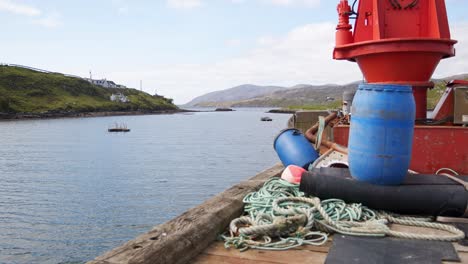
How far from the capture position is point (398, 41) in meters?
7.13

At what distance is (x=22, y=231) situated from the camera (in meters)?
19.7

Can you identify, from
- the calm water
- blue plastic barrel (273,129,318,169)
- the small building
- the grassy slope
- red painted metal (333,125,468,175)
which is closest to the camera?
red painted metal (333,125,468,175)

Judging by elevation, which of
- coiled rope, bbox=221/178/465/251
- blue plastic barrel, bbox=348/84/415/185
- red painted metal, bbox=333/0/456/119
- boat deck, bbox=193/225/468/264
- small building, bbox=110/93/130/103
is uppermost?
small building, bbox=110/93/130/103

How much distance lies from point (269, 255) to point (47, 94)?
169 meters

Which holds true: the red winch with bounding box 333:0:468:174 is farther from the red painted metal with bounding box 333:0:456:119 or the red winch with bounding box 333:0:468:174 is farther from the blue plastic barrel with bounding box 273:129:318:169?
the blue plastic barrel with bounding box 273:129:318:169

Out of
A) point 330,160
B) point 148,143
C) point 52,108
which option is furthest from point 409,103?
point 52,108

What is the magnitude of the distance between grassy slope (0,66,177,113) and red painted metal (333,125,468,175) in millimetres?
141330

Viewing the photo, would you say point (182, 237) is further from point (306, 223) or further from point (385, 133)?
point (385, 133)

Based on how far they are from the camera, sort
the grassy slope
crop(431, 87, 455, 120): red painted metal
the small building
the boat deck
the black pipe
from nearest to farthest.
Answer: the boat deck, the black pipe, crop(431, 87, 455, 120): red painted metal, the grassy slope, the small building

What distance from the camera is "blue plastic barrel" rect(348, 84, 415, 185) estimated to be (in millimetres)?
4762

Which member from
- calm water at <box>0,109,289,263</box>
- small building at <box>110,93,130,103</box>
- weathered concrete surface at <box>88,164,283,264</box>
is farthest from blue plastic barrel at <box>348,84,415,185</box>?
small building at <box>110,93,130,103</box>

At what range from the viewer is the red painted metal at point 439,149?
6.73 metres

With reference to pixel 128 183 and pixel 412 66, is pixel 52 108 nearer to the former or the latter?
pixel 128 183

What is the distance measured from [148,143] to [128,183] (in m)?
34.0
